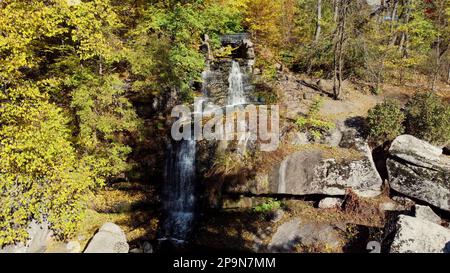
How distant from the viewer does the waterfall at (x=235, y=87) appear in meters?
17.9

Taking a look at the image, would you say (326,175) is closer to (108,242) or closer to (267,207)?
(267,207)

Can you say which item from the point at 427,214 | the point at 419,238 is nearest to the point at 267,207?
the point at 419,238

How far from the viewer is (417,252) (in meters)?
8.44

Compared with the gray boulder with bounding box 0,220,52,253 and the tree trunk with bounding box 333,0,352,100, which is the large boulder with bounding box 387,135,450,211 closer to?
the tree trunk with bounding box 333,0,352,100

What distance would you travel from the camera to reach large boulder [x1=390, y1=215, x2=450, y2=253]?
27.6 feet

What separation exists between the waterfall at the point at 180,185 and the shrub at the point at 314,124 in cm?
497

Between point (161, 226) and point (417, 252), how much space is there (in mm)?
9522

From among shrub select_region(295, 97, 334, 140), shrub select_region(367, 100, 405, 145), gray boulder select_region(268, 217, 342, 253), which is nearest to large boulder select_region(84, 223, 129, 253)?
gray boulder select_region(268, 217, 342, 253)

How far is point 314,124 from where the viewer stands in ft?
45.8

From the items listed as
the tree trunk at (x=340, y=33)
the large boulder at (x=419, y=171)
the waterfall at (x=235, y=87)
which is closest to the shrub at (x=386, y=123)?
the large boulder at (x=419, y=171)

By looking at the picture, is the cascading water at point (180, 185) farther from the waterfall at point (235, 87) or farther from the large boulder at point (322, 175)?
the waterfall at point (235, 87)
